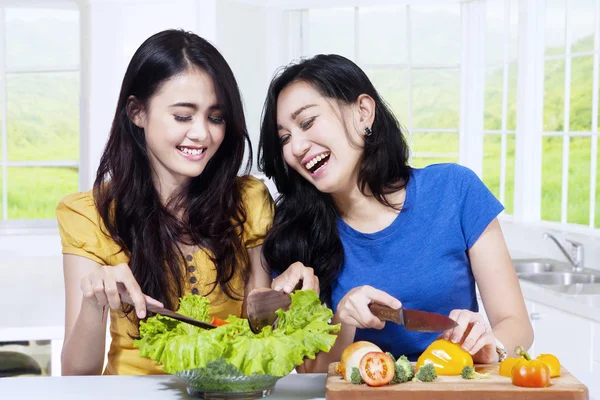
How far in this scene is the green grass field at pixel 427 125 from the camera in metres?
10.0

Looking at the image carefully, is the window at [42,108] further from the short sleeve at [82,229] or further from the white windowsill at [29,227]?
the short sleeve at [82,229]

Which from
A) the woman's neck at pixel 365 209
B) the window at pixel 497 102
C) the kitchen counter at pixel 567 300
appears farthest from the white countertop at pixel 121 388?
the window at pixel 497 102

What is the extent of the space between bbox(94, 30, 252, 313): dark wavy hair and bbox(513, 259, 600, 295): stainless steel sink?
1.89m

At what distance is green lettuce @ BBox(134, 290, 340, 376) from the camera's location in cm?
136

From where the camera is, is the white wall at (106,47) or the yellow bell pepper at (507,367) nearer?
the yellow bell pepper at (507,367)

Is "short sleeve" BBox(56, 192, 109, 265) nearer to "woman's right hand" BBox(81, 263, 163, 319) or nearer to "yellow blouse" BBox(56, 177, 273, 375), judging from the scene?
"yellow blouse" BBox(56, 177, 273, 375)

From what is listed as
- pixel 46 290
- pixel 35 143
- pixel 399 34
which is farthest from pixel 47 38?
pixel 46 290

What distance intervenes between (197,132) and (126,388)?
1.89 feet

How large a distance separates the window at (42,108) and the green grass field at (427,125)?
0.01m

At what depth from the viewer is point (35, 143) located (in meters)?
12.4

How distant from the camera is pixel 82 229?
1930 mm

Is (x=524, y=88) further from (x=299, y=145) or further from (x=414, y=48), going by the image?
(x=414, y=48)

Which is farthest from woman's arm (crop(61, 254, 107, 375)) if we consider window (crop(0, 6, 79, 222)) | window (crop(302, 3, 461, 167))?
window (crop(0, 6, 79, 222))

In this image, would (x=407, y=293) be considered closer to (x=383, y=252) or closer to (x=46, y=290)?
(x=383, y=252)
